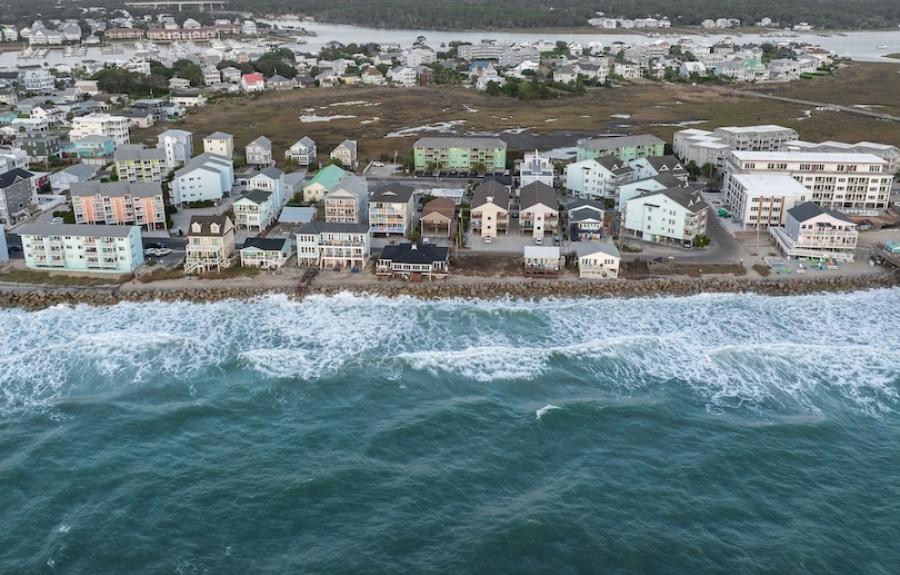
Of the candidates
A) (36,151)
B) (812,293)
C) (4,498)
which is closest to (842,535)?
(812,293)

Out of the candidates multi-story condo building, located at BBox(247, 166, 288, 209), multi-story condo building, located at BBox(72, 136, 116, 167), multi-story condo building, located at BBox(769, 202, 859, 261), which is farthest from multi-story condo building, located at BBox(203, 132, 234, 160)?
multi-story condo building, located at BBox(769, 202, 859, 261)

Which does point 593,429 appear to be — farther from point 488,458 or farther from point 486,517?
point 486,517

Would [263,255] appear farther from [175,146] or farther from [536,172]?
[175,146]

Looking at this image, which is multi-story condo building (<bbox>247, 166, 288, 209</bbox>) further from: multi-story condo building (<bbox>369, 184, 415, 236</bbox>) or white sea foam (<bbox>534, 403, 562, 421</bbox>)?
white sea foam (<bbox>534, 403, 562, 421</bbox>)

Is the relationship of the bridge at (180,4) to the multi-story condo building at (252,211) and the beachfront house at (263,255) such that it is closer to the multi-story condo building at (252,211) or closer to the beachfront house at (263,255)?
the multi-story condo building at (252,211)

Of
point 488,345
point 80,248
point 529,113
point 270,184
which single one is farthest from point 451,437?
point 529,113

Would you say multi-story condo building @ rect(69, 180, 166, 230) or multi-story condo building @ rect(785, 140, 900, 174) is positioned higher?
multi-story condo building @ rect(785, 140, 900, 174)

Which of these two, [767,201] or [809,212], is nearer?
[809,212]
